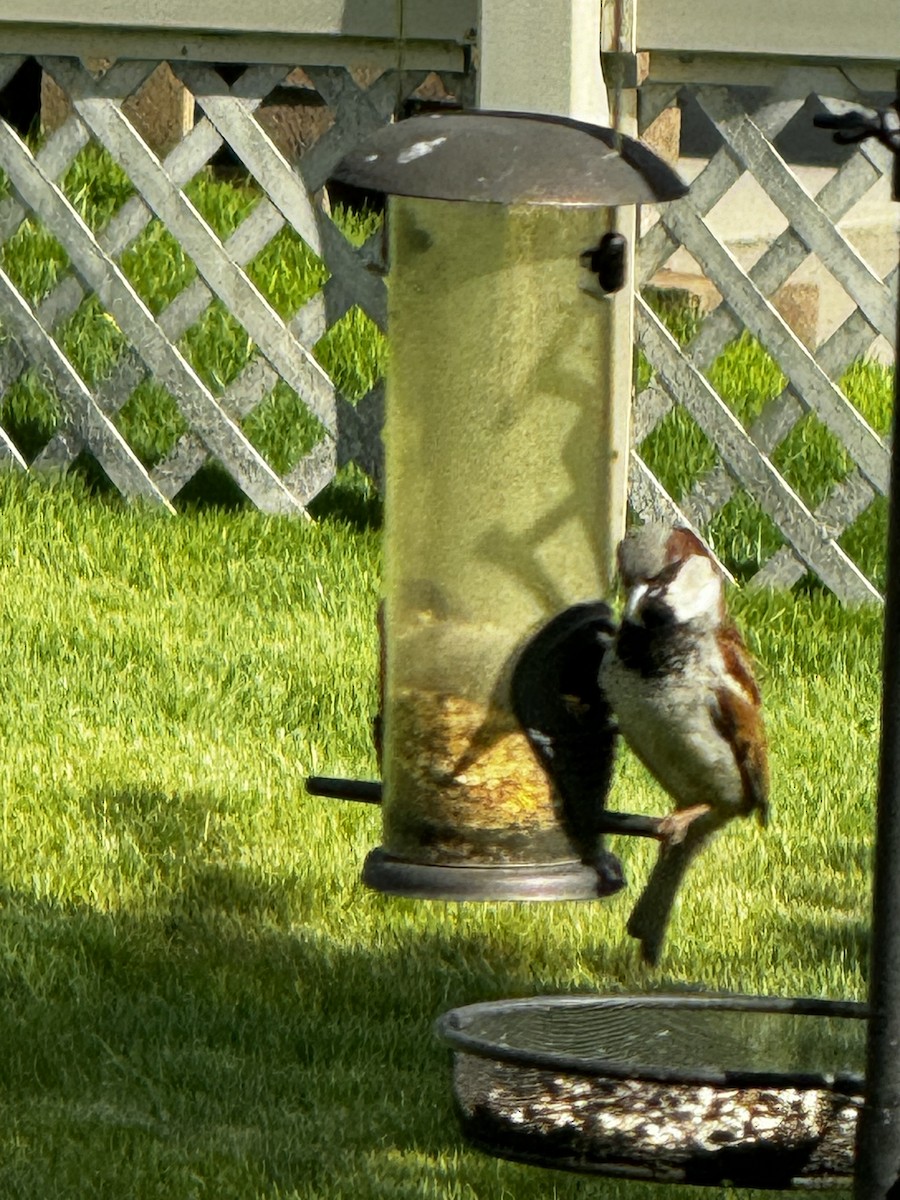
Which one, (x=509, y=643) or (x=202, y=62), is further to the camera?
(x=202, y=62)

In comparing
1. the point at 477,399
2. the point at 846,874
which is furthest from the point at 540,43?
the point at 477,399

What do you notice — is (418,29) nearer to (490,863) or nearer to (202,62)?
(202,62)

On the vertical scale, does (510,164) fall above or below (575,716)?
above

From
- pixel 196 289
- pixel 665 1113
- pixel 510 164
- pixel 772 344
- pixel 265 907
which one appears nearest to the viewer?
pixel 665 1113

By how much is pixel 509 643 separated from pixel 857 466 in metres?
3.13

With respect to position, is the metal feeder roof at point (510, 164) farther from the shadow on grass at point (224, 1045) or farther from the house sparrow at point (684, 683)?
the shadow on grass at point (224, 1045)

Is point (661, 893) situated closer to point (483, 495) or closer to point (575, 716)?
point (575, 716)

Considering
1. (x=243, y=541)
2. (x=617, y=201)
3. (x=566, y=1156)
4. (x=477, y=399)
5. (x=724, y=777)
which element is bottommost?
(x=243, y=541)

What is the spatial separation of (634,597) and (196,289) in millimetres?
4055

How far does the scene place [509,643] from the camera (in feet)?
9.77

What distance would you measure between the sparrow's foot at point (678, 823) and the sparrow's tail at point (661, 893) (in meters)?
0.15

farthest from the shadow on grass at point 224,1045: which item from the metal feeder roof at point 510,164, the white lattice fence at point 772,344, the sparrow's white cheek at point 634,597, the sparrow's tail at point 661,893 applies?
the white lattice fence at point 772,344

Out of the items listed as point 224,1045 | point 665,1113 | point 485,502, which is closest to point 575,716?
point 485,502

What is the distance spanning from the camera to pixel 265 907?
3988mm
